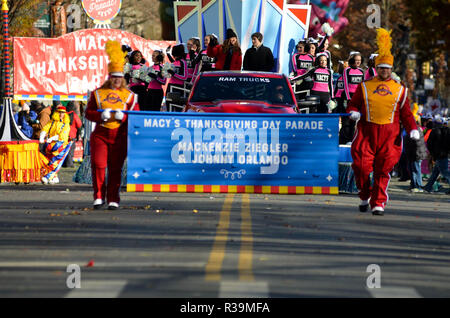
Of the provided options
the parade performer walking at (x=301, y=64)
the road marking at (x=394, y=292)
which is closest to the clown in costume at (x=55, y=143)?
the parade performer walking at (x=301, y=64)

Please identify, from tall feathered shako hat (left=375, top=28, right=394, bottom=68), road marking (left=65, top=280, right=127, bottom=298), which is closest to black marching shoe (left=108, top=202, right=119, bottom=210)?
tall feathered shako hat (left=375, top=28, right=394, bottom=68)

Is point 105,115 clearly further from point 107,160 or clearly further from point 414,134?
point 414,134

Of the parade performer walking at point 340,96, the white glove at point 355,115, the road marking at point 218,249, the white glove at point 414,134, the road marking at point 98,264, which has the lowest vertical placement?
the road marking at point 218,249

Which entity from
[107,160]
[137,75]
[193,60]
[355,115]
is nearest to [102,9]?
[193,60]

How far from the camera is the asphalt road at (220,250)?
28.1ft

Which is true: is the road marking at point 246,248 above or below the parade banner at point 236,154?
below

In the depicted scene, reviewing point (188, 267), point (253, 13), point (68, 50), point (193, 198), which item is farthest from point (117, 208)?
point (68, 50)

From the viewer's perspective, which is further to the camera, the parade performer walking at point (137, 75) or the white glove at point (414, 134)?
the parade performer walking at point (137, 75)

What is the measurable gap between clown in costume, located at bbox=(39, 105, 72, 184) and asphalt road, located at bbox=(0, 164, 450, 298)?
578 cm

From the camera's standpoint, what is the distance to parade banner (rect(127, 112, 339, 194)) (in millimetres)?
16641

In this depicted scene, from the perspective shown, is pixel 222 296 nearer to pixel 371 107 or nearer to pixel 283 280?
pixel 283 280

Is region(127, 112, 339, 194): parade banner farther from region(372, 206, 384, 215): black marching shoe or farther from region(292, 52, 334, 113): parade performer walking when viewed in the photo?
region(292, 52, 334, 113): parade performer walking

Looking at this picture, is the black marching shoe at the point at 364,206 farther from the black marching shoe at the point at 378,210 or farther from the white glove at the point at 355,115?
the white glove at the point at 355,115

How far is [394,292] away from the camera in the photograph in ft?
28.0
